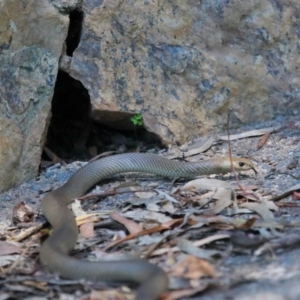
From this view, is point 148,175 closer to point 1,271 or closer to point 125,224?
point 125,224

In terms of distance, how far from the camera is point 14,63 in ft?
16.0

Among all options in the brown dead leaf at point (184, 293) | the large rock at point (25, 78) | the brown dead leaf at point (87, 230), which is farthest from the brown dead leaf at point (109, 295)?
the large rock at point (25, 78)

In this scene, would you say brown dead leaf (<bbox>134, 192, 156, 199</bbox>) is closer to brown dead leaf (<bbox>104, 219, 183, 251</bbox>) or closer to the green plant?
brown dead leaf (<bbox>104, 219, 183, 251</bbox>)

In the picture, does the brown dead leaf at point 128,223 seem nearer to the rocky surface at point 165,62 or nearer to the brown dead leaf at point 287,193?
the brown dead leaf at point 287,193

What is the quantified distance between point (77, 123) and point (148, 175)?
1.21m

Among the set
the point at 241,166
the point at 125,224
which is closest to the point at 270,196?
the point at 241,166

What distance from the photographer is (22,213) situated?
434cm

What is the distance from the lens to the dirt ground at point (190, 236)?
278cm

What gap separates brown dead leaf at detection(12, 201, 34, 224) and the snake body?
15cm

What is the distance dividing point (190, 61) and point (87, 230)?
80.4 inches

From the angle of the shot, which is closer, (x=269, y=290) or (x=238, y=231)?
(x=269, y=290)

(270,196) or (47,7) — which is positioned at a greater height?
(47,7)

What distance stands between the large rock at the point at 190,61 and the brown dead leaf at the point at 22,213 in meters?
1.14

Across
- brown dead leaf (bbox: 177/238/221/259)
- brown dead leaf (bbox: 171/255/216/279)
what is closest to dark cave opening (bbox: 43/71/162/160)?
brown dead leaf (bbox: 177/238/221/259)
